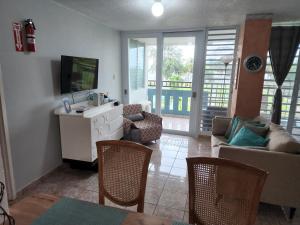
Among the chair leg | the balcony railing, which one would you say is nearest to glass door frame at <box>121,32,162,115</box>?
the balcony railing

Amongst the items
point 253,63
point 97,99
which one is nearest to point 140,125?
point 97,99

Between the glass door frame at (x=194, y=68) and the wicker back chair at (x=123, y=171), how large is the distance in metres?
3.32

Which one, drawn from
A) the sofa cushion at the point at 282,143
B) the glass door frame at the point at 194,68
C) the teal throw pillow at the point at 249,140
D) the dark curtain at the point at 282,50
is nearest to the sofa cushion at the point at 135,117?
the glass door frame at the point at 194,68

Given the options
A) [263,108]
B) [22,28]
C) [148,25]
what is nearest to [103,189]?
[22,28]

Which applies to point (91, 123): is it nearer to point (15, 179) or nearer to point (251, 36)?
point (15, 179)

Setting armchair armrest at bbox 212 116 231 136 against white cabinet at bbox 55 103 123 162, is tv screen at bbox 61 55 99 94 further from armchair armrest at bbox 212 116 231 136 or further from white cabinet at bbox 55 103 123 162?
armchair armrest at bbox 212 116 231 136

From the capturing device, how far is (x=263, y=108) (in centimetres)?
402

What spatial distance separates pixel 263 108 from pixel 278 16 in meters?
1.70

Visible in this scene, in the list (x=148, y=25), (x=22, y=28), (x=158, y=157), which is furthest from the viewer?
(x=148, y=25)

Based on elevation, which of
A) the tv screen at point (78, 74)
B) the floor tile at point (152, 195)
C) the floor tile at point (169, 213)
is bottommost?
the floor tile at point (169, 213)

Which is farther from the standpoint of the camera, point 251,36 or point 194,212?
point 251,36

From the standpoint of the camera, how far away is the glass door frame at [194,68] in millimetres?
4156

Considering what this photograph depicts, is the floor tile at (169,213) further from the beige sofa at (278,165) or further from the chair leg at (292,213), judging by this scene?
the chair leg at (292,213)

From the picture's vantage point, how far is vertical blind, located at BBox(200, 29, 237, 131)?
3.97m
